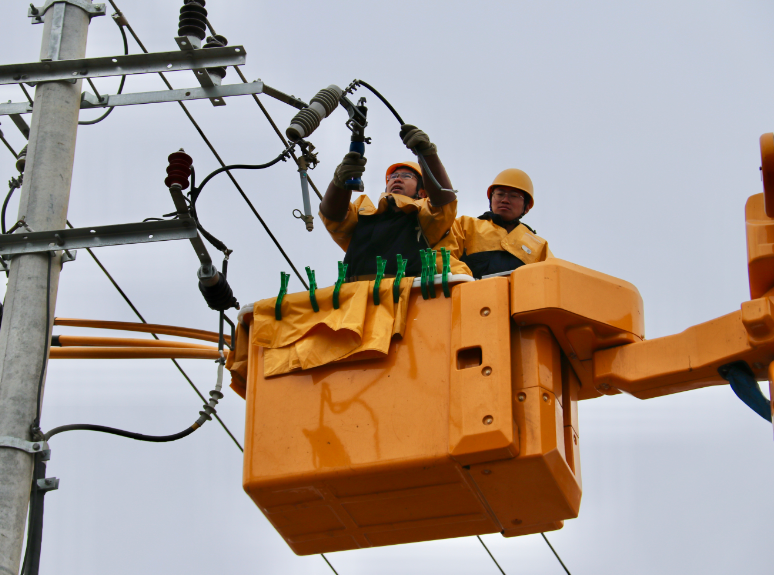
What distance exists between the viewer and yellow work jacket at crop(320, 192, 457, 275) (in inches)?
279

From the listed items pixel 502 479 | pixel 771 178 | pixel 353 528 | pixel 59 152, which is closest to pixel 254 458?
pixel 353 528

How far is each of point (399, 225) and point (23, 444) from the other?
256 centimetres

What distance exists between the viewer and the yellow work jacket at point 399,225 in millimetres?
7094

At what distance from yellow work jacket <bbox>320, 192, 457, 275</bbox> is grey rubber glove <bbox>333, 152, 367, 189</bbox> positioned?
0.28 m

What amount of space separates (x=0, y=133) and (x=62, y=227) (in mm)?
2323

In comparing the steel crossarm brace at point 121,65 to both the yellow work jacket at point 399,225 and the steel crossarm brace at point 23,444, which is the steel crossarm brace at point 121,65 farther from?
the steel crossarm brace at point 23,444

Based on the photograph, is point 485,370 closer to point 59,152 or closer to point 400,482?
Result: point 400,482

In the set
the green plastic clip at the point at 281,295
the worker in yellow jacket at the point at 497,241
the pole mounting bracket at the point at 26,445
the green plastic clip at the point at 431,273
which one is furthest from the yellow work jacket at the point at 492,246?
the pole mounting bracket at the point at 26,445

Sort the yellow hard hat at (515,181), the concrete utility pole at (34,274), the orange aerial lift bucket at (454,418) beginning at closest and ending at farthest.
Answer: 1. the concrete utility pole at (34,274)
2. the orange aerial lift bucket at (454,418)
3. the yellow hard hat at (515,181)

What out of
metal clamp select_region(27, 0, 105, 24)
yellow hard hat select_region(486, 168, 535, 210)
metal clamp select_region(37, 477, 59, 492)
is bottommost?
metal clamp select_region(37, 477, 59, 492)

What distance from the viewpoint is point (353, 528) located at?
250 inches

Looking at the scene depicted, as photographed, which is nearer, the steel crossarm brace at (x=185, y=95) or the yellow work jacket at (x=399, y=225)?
the steel crossarm brace at (x=185, y=95)

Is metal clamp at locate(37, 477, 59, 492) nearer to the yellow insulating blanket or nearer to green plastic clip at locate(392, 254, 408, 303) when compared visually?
the yellow insulating blanket

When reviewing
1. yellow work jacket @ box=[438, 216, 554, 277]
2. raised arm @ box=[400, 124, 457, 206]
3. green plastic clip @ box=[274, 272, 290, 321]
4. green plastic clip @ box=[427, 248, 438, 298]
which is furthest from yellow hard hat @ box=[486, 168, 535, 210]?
green plastic clip @ box=[274, 272, 290, 321]
